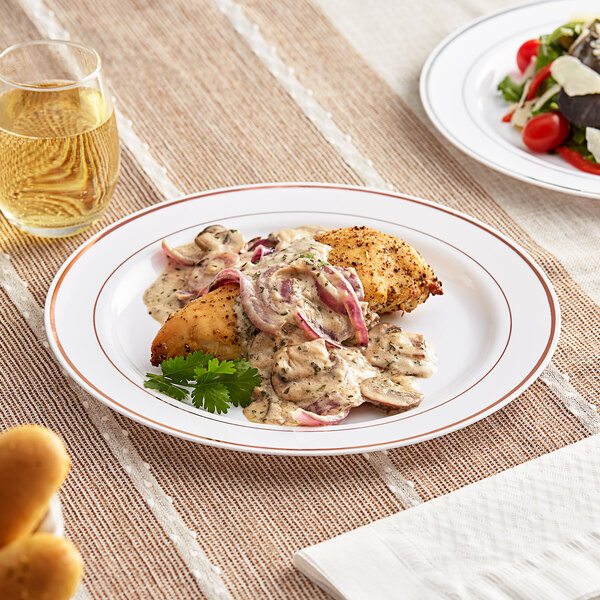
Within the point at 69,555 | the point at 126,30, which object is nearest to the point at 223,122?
the point at 126,30

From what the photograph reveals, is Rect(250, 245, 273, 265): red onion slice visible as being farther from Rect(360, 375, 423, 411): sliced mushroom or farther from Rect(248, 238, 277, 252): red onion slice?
Rect(360, 375, 423, 411): sliced mushroom

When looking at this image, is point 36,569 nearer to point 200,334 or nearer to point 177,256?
point 200,334

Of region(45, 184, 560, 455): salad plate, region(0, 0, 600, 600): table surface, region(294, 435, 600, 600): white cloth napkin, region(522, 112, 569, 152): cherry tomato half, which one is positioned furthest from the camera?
region(522, 112, 569, 152): cherry tomato half

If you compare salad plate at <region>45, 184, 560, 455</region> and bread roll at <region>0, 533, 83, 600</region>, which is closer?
bread roll at <region>0, 533, 83, 600</region>

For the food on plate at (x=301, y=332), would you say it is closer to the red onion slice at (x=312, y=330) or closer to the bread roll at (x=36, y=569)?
the red onion slice at (x=312, y=330)

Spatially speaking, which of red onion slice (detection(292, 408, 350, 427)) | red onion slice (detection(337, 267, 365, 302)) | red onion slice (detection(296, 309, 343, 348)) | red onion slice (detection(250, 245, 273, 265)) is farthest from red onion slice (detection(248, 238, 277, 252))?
red onion slice (detection(292, 408, 350, 427))

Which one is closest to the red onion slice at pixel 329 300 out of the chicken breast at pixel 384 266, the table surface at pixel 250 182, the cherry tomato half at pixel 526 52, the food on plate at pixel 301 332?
the food on plate at pixel 301 332

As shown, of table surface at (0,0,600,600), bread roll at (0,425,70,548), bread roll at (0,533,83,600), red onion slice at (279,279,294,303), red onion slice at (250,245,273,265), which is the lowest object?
table surface at (0,0,600,600)
